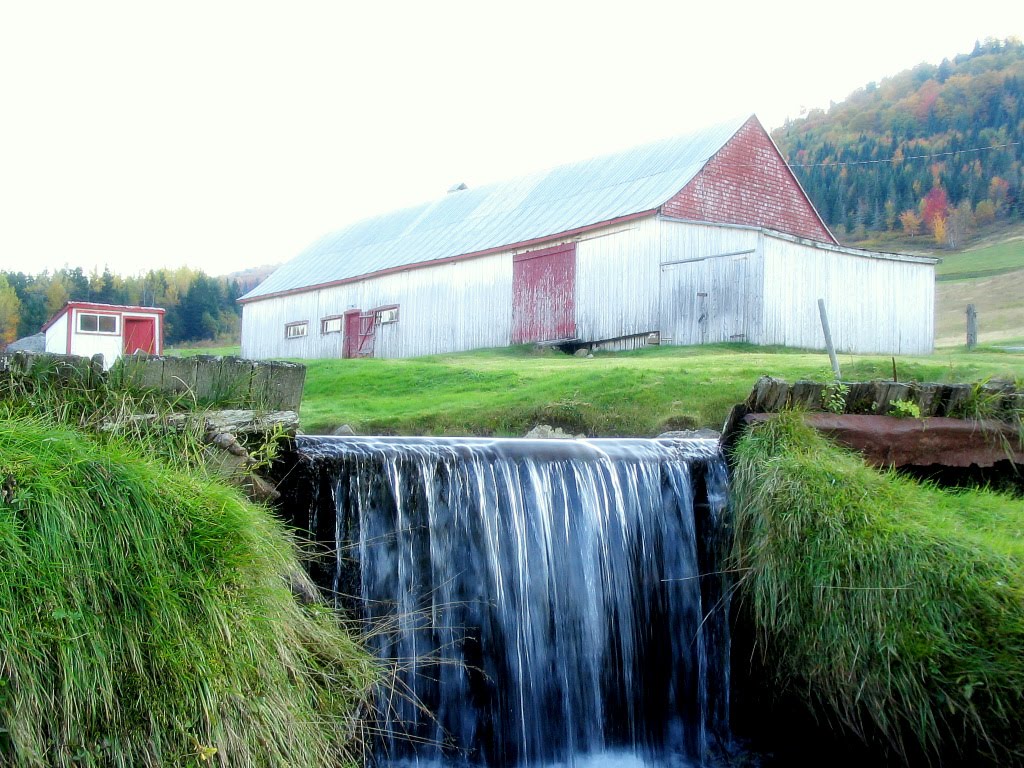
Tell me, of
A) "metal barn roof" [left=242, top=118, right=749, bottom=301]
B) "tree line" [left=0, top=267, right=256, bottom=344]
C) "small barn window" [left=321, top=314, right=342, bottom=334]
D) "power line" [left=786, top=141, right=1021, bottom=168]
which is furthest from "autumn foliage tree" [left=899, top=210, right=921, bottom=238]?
"small barn window" [left=321, top=314, right=342, bottom=334]

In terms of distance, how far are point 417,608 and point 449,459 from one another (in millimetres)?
1030

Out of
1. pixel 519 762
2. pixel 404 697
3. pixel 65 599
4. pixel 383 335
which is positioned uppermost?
pixel 383 335

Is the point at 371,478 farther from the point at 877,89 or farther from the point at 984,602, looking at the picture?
the point at 877,89

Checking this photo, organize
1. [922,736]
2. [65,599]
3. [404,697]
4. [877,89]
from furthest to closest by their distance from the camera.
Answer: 1. [877,89]
2. [404,697]
3. [922,736]
4. [65,599]

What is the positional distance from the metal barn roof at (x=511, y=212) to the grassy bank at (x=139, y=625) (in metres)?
19.0

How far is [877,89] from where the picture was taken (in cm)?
10344

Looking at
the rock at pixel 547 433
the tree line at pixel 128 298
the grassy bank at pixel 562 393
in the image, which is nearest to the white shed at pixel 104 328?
the grassy bank at pixel 562 393

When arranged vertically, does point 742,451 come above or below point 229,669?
above

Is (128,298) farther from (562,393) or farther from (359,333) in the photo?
(562,393)

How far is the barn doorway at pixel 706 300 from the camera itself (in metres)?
20.6

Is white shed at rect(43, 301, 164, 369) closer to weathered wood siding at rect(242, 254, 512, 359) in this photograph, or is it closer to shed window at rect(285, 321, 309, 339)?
weathered wood siding at rect(242, 254, 512, 359)

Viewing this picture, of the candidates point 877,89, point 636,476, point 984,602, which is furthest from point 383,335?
point 877,89

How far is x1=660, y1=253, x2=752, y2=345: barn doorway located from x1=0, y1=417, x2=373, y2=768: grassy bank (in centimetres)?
1729

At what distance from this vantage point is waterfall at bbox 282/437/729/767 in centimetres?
584
